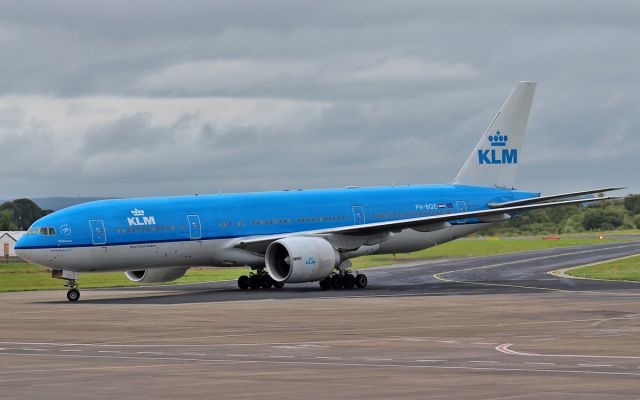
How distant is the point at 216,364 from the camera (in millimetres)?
24562

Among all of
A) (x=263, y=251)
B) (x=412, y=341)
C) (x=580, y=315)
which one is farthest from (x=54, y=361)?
(x=263, y=251)

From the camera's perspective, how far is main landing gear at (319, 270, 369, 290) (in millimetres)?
56500

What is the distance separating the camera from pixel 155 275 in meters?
58.3

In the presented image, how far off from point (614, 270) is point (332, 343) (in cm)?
3728

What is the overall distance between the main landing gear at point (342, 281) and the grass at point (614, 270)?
1105cm

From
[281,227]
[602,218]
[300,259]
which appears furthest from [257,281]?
[602,218]

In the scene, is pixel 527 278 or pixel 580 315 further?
pixel 527 278

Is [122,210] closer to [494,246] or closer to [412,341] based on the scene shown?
[412,341]

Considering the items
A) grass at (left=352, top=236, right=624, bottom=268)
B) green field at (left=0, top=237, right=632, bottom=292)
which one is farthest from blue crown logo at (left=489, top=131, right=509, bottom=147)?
green field at (left=0, top=237, right=632, bottom=292)

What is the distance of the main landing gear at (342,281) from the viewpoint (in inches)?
2224

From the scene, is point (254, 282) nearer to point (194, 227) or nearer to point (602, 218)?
point (194, 227)

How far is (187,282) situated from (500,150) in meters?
18.2

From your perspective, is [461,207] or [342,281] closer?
[342,281]

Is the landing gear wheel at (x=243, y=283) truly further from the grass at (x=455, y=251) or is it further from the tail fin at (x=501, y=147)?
the grass at (x=455, y=251)
